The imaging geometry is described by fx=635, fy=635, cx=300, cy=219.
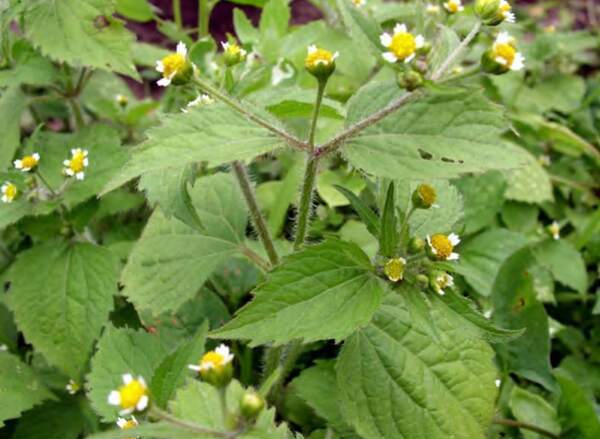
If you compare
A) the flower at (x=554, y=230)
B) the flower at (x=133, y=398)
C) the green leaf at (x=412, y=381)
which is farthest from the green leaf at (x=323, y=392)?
the flower at (x=554, y=230)

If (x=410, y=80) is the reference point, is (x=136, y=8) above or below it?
below

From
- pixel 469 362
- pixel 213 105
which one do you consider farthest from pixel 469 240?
pixel 213 105

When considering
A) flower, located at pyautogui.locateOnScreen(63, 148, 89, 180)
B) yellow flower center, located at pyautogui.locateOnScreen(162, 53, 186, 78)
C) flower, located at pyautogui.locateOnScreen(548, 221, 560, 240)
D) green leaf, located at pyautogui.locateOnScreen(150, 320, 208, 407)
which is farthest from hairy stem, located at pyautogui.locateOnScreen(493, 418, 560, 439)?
flower, located at pyautogui.locateOnScreen(63, 148, 89, 180)

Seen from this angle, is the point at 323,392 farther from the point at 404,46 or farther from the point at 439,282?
the point at 404,46

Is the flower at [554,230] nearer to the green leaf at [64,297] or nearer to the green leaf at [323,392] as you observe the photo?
the green leaf at [323,392]

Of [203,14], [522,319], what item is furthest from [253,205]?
[203,14]

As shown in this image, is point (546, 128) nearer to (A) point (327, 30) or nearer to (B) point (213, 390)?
(A) point (327, 30)

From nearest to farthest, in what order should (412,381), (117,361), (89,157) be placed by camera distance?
(412,381), (117,361), (89,157)
